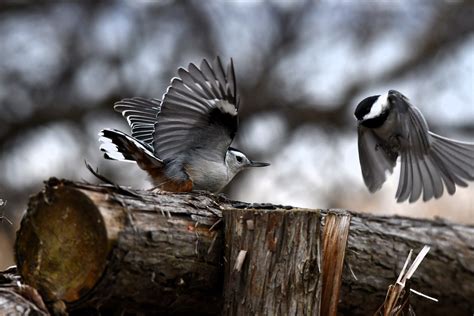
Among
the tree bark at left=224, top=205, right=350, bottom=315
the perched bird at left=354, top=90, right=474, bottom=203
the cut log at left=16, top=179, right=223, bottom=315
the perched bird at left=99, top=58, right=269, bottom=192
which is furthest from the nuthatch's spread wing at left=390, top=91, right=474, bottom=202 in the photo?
the cut log at left=16, top=179, right=223, bottom=315

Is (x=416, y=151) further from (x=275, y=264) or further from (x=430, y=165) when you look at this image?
(x=275, y=264)

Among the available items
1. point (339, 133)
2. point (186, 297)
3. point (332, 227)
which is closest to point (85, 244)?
point (186, 297)

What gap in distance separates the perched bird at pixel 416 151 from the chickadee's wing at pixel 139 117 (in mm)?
1146

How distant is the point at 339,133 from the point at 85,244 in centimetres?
802

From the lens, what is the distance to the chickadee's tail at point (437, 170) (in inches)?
189


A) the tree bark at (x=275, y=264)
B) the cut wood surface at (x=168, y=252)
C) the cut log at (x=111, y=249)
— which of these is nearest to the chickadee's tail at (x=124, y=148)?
the cut wood surface at (x=168, y=252)

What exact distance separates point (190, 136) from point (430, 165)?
151cm

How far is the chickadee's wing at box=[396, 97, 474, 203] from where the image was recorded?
15.7ft

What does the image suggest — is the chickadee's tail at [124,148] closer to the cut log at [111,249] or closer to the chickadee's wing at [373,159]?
the cut log at [111,249]

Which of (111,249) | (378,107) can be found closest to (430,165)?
(378,107)

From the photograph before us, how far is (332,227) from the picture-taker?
127 inches

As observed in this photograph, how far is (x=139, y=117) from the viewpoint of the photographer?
4.61 m

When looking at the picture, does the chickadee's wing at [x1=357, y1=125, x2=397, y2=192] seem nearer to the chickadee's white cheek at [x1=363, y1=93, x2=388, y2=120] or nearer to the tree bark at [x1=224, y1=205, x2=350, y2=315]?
the chickadee's white cheek at [x1=363, y1=93, x2=388, y2=120]

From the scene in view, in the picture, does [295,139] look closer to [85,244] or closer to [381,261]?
[381,261]
